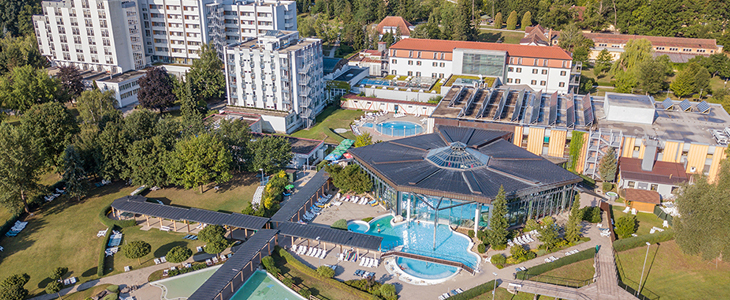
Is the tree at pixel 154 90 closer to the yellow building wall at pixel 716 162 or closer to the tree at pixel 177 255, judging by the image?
the tree at pixel 177 255

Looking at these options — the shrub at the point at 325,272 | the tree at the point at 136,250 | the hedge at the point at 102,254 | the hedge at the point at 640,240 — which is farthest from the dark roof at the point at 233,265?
the hedge at the point at 640,240

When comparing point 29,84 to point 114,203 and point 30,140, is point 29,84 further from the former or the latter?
point 114,203

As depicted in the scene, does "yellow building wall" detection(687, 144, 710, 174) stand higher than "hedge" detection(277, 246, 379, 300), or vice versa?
"yellow building wall" detection(687, 144, 710, 174)

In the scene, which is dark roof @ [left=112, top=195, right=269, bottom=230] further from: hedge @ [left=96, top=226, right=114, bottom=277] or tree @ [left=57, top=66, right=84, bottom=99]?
tree @ [left=57, top=66, right=84, bottom=99]

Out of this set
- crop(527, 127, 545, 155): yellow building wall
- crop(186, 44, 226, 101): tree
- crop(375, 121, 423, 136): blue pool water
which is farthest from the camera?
crop(186, 44, 226, 101): tree

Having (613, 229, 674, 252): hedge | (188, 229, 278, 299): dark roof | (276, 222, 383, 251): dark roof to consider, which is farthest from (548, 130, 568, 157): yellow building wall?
(188, 229, 278, 299): dark roof

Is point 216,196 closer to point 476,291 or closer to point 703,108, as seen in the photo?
point 476,291

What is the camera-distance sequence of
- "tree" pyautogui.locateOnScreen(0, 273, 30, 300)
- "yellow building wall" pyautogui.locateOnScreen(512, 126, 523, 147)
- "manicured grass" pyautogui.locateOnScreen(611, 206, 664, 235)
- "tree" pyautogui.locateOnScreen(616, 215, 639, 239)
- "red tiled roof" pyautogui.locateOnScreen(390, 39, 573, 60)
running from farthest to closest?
"red tiled roof" pyautogui.locateOnScreen(390, 39, 573, 60) → "yellow building wall" pyautogui.locateOnScreen(512, 126, 523, 147) → "manicured grass" pyautogui.locateOnScreen(611, 206, 664, 235) → "tree" pyautogui.locateOnScreen(616, 215, 639, 239) → "tree" pyautogui.locateOnScreen(0, 273, 30, 300)

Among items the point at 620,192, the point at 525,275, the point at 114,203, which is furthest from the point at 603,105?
the point at 114,203
